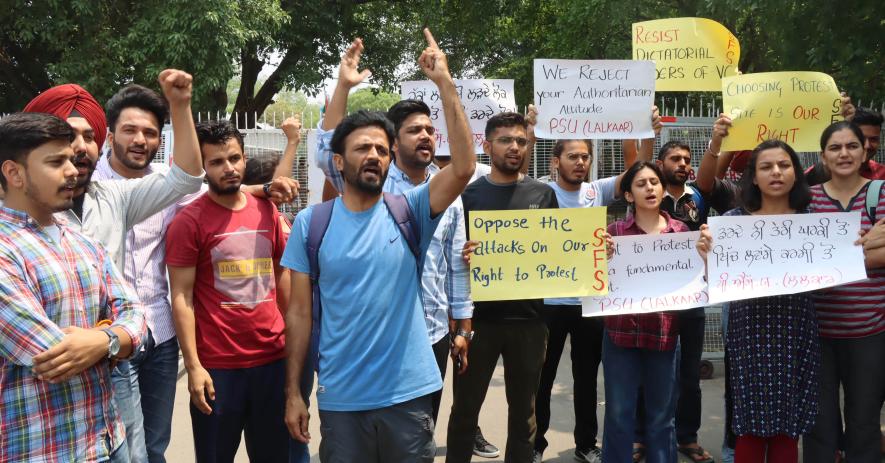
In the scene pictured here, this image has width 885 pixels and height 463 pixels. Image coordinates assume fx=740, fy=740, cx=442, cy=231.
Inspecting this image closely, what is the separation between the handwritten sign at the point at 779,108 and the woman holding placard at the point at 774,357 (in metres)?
0.83

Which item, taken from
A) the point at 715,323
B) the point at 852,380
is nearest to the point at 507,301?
the point at 852,380

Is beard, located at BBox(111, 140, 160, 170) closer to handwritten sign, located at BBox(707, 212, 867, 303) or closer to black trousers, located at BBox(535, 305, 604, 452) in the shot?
black trousers, located at BBox(535, 305, 604, 452)

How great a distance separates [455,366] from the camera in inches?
161

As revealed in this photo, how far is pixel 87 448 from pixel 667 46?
4.39m

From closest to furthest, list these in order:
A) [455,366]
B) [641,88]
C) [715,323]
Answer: [455,366] → [641,88] → [715,323]

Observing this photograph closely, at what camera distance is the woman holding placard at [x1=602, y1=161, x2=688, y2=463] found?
4098 millimetres

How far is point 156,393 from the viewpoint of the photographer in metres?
3.48

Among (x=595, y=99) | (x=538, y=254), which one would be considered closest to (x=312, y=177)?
(x=595, y=99)

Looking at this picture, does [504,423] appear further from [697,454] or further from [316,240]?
[316,240]

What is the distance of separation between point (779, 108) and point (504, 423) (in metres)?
3.00

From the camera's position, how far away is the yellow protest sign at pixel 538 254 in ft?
13.4

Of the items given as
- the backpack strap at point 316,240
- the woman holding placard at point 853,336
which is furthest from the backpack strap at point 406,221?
the woman holding placard at point 853,336

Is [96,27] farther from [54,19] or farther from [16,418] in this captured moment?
[16,418]

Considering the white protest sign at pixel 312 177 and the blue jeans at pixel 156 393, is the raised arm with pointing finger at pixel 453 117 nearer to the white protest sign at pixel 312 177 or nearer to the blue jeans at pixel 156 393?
the blue jeans at pixel 156 393
